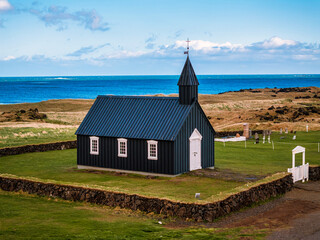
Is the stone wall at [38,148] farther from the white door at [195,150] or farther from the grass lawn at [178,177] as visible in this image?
the white door at [195,150]

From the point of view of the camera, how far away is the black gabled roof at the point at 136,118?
33.2 metres

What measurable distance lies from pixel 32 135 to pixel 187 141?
1113 inches

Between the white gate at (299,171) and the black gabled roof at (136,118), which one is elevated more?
the black gabled roof at (136,118)

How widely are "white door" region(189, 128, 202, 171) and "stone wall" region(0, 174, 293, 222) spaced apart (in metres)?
7.62

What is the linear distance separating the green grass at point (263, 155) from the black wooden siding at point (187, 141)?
1.73m

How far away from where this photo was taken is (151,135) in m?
33.1

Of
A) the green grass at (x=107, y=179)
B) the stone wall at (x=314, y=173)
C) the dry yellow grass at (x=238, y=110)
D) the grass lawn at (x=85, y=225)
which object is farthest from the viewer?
the dry yellow grass at (x=238, y=110)

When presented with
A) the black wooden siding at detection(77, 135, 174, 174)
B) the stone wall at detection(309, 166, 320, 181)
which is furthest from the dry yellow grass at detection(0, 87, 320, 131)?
the black wooden siding at detection(77, 135, 174, 174)

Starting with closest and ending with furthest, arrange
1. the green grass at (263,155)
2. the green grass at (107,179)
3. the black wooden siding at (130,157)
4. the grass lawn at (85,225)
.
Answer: the grass lawn at (85,225)
the green grass at (107,179)
the black wooden siding at (130,157)
the green grass at (263,155)

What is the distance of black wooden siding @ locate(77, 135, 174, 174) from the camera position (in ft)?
107

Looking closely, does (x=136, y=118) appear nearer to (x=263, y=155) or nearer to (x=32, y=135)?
(x=263, y=155)

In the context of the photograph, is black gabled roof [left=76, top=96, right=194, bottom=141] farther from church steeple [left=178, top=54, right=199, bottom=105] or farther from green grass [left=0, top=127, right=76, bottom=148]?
green grass [left=0, top=127, right=76, bottom=148]

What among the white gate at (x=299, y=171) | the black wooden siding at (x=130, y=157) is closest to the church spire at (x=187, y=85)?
the black wooden siding at (x=130, y=157)

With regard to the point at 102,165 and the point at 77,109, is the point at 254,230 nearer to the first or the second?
the point at 102,165
